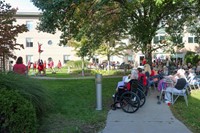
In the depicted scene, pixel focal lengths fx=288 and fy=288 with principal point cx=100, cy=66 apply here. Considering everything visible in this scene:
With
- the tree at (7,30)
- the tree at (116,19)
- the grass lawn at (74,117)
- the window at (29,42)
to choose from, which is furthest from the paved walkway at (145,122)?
the window at (29,42)

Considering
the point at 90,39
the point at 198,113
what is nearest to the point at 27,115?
the point at 198,113

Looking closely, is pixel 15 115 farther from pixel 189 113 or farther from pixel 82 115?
pixel 189 113

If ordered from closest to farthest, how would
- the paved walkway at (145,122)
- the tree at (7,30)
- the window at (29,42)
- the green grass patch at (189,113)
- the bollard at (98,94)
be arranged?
the paved walkway at (145,122), the green grass patch at (189,113), the tree at (7,30), the bollard at (98,94), the window at (29,42)

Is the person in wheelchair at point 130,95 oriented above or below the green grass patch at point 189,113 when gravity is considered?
above

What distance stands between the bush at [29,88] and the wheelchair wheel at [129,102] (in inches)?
105

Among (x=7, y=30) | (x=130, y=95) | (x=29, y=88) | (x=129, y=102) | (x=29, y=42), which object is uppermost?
(x=29, y=42)

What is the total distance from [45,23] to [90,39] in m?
3.06

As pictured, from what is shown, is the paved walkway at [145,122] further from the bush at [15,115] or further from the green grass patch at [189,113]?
the bush at [15,115]

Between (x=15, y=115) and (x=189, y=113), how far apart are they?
539 centimetres

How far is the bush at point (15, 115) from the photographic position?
474 cm

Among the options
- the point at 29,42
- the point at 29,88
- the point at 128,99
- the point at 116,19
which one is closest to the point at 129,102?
the point at 128,99

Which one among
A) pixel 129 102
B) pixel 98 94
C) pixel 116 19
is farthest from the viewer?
pixel 116 19

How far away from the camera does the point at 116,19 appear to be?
1728 cm

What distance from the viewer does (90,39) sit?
53.0 feet
